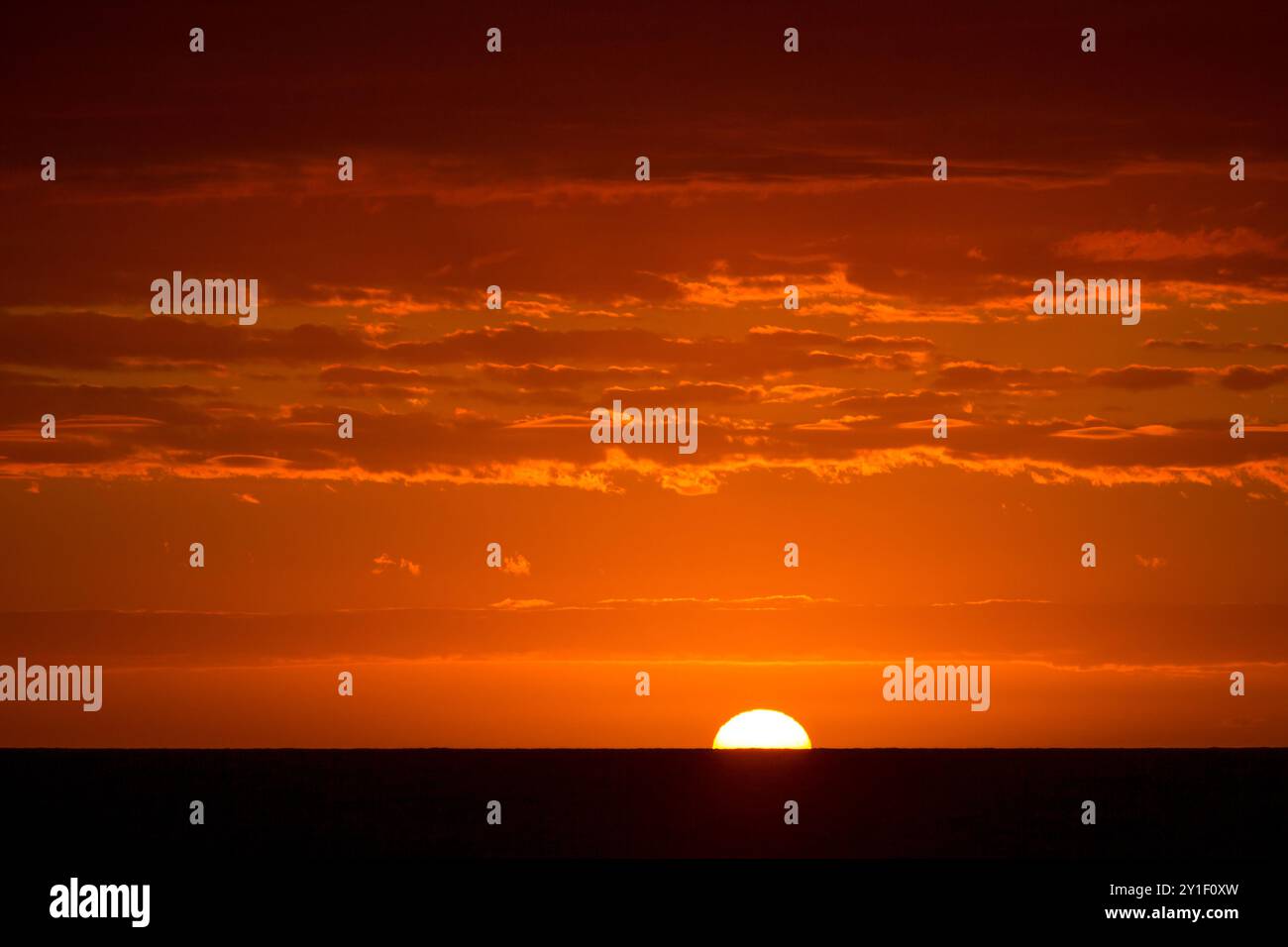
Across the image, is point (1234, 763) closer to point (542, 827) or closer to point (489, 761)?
point (489, 761)

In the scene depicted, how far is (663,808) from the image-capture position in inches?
3536

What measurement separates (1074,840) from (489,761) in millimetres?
88509

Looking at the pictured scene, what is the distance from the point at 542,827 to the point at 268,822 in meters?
14.4

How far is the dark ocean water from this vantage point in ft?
235

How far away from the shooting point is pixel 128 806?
3740 inches

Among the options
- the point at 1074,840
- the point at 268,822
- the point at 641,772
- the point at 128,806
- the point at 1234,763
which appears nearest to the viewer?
the point at 1074,840

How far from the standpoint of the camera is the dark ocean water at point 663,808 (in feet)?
235

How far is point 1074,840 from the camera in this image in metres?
80.5
